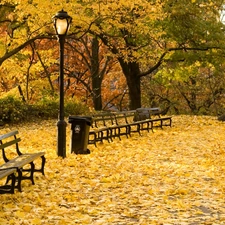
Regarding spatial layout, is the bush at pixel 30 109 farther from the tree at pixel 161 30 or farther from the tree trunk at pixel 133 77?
the tree at pixel 161 30

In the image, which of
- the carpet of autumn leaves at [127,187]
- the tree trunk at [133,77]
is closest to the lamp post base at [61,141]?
the carpet of autumn leaves at [127,187]

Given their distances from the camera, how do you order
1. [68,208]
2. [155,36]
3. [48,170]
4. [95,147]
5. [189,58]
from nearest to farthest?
[68,208], [48,170], [95,147], [155,36], [189,58]

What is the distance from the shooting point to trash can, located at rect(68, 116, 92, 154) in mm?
12938

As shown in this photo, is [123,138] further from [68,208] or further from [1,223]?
[1,223]

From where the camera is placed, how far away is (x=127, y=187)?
356 inches

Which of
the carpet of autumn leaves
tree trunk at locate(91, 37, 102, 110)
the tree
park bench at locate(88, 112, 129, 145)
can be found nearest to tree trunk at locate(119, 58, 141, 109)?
the tree

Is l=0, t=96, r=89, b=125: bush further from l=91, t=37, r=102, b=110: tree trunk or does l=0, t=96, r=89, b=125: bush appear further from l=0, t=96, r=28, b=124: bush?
l=91, t=37, r=102, b=110: tree trunk

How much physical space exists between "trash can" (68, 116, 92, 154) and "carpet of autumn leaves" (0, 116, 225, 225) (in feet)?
1.11

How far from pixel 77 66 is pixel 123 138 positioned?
19998 millimetres

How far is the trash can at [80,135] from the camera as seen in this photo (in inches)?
509

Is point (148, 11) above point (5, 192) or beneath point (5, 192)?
above

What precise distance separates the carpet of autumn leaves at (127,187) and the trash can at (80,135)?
338 millimetres

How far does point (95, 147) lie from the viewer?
14289 millimetres

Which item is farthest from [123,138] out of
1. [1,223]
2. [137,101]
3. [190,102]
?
[190,102]
